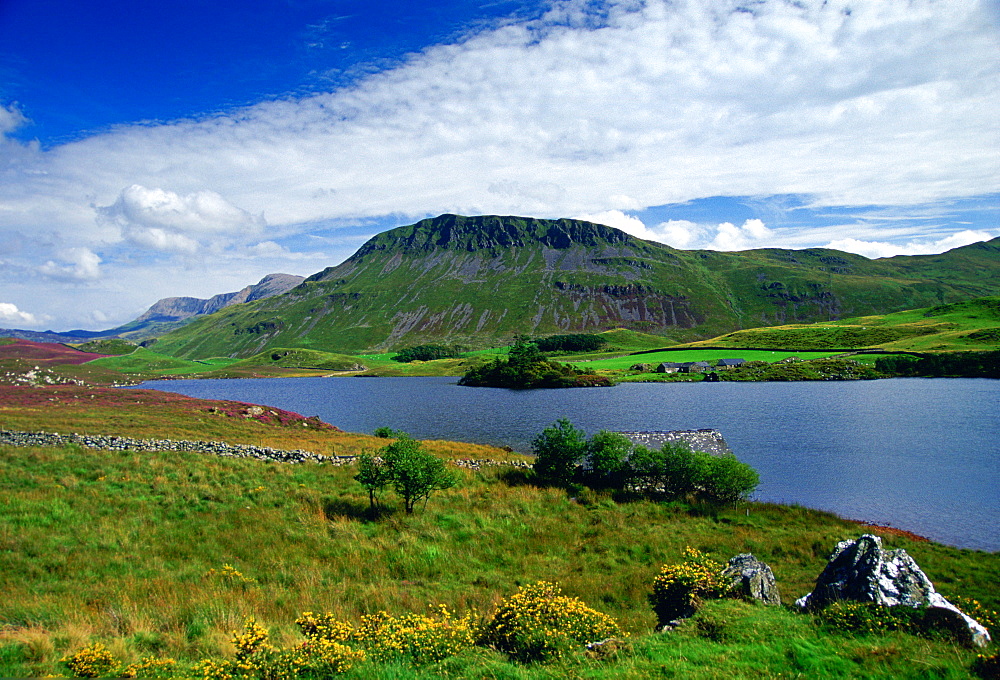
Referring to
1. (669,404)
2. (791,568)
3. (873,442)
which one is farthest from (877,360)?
(791,568)

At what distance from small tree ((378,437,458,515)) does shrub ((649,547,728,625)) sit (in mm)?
12911

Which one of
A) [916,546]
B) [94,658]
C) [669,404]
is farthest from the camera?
[669,404]

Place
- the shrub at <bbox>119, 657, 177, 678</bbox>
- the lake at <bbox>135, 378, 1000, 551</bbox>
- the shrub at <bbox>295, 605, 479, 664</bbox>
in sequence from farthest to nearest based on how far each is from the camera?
the lake at <bbox>135, 378, 1000, 551</bbox>, the shrub at <bbox>295, 605, 479, 664</bbox>, the shrub at <bbox>119, 657, 177, 678</bbox>

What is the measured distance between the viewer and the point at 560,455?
36844mm

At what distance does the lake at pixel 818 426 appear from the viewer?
36250mm

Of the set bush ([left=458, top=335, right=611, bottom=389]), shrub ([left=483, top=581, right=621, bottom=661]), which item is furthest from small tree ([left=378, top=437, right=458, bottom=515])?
bush ([left=458, top=335, right=611, bottom=389])

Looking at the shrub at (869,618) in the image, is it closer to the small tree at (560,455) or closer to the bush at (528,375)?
the small tree at (560,455)

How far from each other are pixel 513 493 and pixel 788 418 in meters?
58.1

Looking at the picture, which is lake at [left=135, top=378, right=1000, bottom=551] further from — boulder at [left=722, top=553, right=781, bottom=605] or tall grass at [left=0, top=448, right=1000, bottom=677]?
boulder at [left=722, top=553, right=781, bottom=605]

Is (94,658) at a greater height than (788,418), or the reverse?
(94,658)

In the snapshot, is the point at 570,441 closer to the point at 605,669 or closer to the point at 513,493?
the point at 513,493

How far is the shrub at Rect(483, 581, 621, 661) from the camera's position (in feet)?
38.5

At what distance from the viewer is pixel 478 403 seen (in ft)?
357

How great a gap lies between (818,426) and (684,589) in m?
60.7
